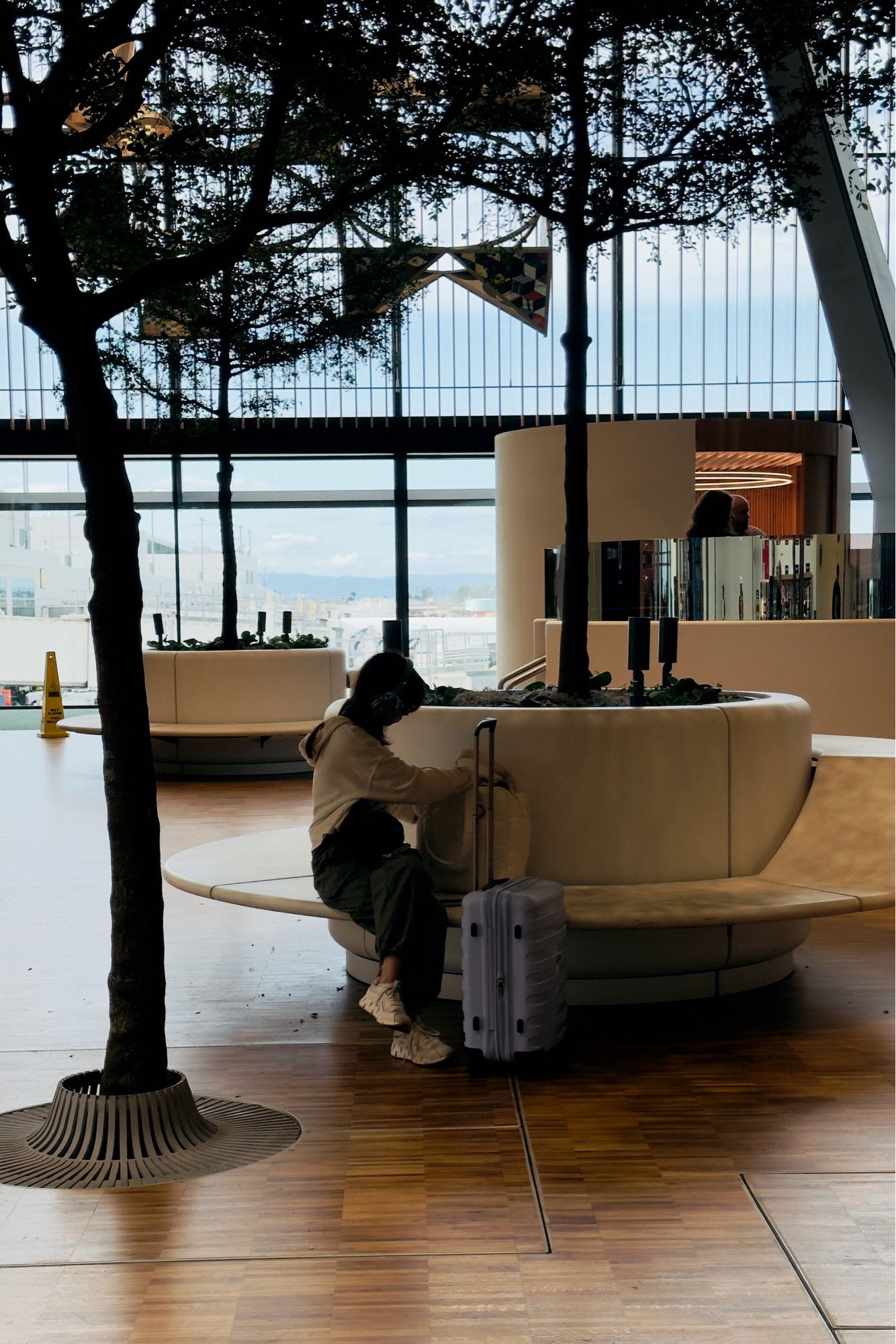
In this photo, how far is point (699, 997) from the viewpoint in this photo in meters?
4.57

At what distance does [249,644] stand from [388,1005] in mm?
8928

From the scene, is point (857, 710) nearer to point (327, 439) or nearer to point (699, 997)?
point (699, 997)

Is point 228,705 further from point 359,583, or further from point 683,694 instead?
point 683,694

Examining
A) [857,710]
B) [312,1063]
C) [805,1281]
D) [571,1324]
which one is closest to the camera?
[571,1324]

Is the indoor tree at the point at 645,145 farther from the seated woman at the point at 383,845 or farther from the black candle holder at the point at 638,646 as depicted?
the seated woman at the point at 383,845

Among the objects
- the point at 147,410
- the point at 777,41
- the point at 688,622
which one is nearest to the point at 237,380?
the point at 147,410

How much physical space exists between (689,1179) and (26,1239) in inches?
56.5

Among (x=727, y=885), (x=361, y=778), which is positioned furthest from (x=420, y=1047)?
(x=727, y=885)

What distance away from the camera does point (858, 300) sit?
1146cm

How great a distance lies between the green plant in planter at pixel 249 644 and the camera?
12398 mm

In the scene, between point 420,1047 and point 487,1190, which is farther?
point 420,1047

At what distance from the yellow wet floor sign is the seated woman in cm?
1142

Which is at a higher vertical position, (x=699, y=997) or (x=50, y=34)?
(x=50, y=34)

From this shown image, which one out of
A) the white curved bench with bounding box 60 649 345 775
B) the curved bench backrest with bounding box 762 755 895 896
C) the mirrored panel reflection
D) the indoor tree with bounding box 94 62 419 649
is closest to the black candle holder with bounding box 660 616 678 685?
the curved bench backrest with bounding box 762 755 895 896
